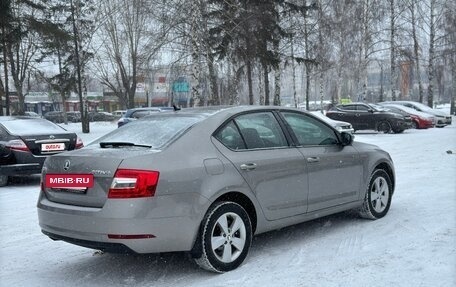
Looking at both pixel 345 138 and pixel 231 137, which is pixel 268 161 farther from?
pixel 345 138

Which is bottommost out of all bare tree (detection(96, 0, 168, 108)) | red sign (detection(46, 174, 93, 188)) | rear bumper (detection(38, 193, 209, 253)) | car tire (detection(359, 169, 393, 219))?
car tire (detection(359, 169, 393, 219))

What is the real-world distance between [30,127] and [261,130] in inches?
259

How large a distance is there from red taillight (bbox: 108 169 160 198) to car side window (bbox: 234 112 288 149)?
3.81 ft

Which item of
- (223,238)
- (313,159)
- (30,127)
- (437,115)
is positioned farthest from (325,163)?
(437,115)

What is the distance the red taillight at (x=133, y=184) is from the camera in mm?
4094

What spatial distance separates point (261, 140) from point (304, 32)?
3105 centimetres

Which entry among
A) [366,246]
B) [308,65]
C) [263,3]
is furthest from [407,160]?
[308,65]

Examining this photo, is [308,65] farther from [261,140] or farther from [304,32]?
[261,140]

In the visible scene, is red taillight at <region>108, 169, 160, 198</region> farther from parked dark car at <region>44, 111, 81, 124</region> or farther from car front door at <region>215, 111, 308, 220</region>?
parked dark car at <region>44, 111, 81, 124</region>

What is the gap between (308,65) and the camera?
94.9 ft

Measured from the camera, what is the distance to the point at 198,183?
4.30m

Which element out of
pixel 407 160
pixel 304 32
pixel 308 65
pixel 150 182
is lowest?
pixel 407 160

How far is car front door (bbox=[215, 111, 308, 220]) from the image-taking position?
4.75m

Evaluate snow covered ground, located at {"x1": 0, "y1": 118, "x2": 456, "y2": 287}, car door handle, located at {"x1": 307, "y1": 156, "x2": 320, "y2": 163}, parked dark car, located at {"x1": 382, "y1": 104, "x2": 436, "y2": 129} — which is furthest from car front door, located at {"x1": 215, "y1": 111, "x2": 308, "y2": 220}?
parked dark car, located at {"x1": 382, "y1": 104, "x2": 436, "y2": 129}
